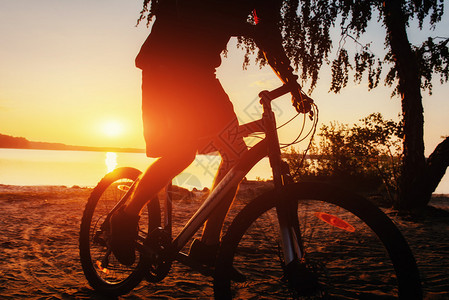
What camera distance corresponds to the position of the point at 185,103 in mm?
1812

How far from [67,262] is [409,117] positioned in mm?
5147

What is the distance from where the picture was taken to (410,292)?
1.11 meters

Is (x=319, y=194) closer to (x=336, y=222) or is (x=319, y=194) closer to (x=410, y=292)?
(x=336, y=222)

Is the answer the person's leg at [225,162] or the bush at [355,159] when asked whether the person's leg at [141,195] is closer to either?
the person's leg at [225,162]

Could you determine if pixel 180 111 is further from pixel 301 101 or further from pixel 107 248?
pixel 107 248

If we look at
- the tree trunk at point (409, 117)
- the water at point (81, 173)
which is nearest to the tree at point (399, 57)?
the tree trunk at point (409, 117)

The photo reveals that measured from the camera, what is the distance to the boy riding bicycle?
1.74 metres

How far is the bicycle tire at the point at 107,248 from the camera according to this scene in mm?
2064

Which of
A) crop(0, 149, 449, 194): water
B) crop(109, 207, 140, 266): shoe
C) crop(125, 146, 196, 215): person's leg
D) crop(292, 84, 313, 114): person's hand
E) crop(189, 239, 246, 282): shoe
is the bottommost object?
crop(189, 239, 246, 282): shoe

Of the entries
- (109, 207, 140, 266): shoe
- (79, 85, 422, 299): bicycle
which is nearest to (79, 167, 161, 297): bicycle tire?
(79, 85, 422, 299): bicycle

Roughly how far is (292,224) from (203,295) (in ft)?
3.17

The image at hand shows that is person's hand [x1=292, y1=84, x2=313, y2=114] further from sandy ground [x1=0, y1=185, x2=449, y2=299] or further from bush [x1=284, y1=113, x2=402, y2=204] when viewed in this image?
bush [x1=284, y1=113, x2=402, y2=204]

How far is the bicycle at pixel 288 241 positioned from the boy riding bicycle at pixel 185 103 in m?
0.16

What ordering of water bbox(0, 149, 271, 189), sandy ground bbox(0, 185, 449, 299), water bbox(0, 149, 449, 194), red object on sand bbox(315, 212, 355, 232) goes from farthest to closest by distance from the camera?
water bbox(0, 149, 449, 194)
water bbox(0, 149, 271, 189)
sandy ground bbox(0, 185, 449, 299)
red object on sand bbox(315, 212, 355, 232)
